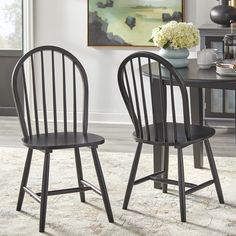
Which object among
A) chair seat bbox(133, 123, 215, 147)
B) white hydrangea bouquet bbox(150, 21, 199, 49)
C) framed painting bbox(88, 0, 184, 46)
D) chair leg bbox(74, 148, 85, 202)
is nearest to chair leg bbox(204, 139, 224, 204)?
chair seat bbox(133, 123, 215, 147)

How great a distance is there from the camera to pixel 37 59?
263 inches

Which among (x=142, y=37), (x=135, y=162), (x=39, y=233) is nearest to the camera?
(x=39, y=233)

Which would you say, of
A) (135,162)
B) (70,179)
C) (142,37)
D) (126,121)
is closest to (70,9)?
(142,37)

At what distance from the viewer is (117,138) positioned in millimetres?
6012

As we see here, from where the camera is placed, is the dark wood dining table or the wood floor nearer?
the dark wood dining table

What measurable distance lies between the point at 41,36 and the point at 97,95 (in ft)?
2.56

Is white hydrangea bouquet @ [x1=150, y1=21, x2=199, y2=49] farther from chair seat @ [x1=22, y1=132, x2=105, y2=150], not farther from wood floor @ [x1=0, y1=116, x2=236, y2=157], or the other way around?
wood floor @ [x1=0, y1=116, x2=236, y2=157]

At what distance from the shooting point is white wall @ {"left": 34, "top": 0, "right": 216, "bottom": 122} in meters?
6.55

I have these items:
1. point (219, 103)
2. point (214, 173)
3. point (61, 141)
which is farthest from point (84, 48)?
point (61, 141)

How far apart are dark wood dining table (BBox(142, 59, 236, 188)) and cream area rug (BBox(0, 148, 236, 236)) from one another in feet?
0.49

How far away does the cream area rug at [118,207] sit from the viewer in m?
3.67

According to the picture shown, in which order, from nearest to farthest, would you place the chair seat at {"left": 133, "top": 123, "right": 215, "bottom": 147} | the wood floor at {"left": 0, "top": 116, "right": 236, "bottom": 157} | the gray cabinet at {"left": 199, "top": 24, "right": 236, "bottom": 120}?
the chair seat at {"left": 133, "top": 123, "right": 215, "bottom": 147}, the wood floor at {"left": 0, "top": 116, "right": 236, "bottom": 157}, the gray cabinet at {"left": 199, "top": 24, "right": 236, "bottom": 120}

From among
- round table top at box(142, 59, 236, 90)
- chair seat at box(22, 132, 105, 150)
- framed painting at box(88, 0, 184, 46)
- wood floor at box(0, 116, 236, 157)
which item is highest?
framed painting at box(88, 0, 184, 46)

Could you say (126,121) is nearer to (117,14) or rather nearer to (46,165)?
(117,14)
